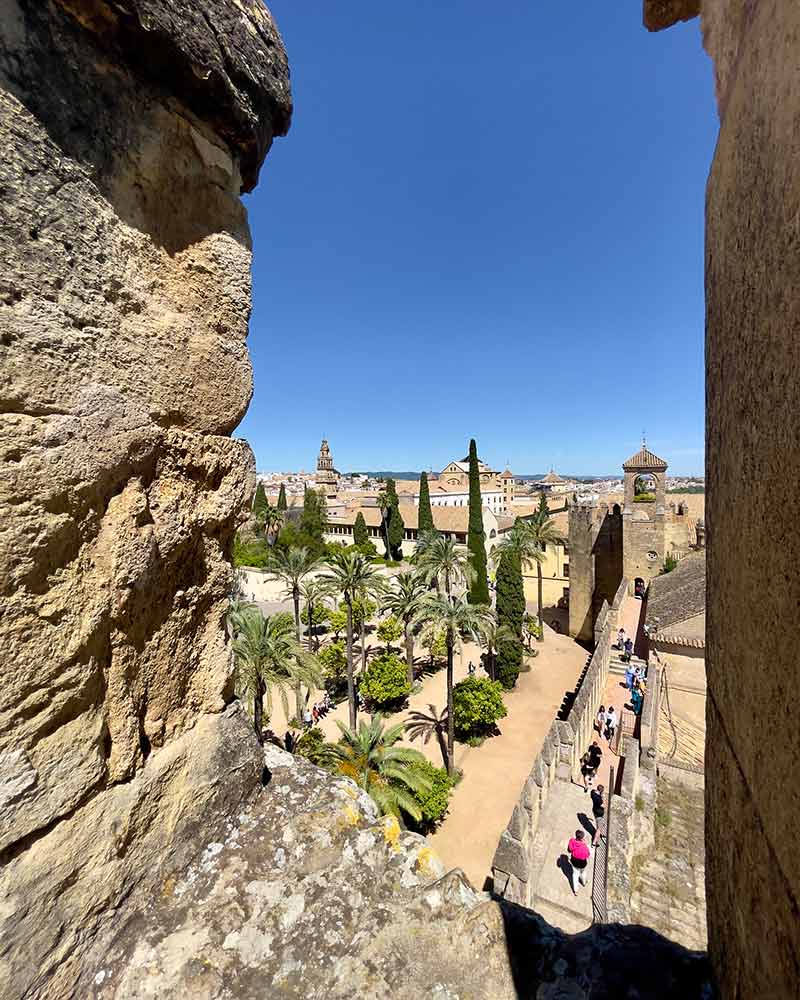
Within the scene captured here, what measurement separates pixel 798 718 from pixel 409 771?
33.0 ft

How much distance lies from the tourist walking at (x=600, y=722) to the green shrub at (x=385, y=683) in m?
6.71

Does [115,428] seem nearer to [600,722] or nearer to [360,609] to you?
[600,722]

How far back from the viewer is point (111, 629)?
1986mm

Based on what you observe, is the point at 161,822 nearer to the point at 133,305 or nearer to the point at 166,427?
the point at 166,427

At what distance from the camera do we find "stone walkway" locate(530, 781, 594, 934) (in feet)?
27.5

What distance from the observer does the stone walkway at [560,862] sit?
838 centimetres

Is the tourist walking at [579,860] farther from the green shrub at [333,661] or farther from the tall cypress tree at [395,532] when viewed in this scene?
the tall cypress tree at [395,532]

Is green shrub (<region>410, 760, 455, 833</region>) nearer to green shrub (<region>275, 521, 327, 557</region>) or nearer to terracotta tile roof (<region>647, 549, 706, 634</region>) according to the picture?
terracotta tile roof (<region>647, 549, 706, 634</region>)

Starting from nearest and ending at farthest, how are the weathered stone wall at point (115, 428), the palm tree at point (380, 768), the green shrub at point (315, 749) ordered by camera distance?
1. the weathered stone wall at point (115, 428)
2. the palm tree at point (380, 768)
3. the green shrub at point (315, 749)

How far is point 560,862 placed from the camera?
31.2 ft

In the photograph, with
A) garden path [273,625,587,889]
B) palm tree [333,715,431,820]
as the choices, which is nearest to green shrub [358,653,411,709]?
garden path [273,625,587,889]

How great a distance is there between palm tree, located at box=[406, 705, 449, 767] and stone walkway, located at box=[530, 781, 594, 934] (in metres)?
4.85

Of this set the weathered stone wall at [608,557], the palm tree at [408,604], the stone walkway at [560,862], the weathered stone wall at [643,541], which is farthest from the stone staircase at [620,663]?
the palm tree at [408,604]

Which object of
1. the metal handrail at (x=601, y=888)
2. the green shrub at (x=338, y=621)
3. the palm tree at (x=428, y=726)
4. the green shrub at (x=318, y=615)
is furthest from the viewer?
the green shrub at (x=318, y=615)
